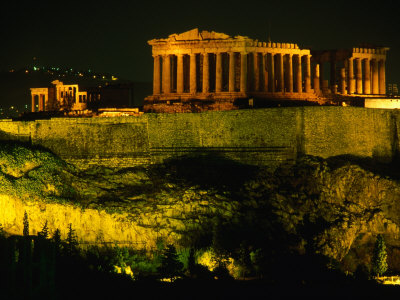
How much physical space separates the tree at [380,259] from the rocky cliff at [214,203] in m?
1.40

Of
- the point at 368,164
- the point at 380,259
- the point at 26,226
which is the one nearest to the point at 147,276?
the point at 26,226

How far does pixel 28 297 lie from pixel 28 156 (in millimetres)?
15125

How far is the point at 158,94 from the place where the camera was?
6394cm

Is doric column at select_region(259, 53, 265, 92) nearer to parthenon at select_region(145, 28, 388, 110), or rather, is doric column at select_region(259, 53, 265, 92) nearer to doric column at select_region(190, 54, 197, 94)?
parthenon at select_region(145, 28, 388, 110)

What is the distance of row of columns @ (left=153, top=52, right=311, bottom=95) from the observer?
61125mm

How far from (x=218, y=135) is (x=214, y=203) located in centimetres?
571

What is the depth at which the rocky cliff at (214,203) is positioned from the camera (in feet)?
135

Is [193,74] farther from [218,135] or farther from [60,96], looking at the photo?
[60,96]

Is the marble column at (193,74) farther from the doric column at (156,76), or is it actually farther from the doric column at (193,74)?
the doric column at (156,76)

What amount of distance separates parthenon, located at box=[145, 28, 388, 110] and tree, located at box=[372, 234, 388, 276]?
20.4m

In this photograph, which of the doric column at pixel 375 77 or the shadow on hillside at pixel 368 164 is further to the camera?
the doric column at pixel 375 77

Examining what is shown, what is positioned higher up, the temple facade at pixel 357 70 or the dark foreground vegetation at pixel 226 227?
the temple facade at pixel 357 70

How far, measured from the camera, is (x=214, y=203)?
42312 mm

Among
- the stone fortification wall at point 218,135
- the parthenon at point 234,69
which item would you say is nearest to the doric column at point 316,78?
the parthenon at point 234,69
